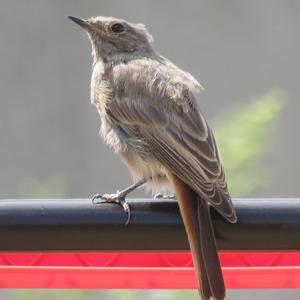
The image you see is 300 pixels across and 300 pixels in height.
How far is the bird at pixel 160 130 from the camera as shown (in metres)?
2.83

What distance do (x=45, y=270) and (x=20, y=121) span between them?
8.48ft

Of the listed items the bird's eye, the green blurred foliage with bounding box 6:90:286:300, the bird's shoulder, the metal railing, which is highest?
the metal railing

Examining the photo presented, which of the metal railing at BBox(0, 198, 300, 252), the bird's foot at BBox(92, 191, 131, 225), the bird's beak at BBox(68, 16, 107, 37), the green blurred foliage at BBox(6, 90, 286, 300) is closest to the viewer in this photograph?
the metal railing at BBox(0, 198, 300, 252)

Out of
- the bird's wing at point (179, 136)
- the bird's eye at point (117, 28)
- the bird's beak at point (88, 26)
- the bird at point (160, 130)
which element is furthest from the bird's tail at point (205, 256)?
the bird's eye at point (117, 28)

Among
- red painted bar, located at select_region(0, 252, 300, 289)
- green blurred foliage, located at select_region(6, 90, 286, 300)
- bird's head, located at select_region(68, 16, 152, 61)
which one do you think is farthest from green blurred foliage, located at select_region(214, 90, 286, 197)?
red painted bar, located at select_region(0, 252, 300, 289)

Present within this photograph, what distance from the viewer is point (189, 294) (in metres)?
3.84

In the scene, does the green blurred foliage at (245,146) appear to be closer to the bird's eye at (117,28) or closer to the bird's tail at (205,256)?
the bird's eye at (117,28)

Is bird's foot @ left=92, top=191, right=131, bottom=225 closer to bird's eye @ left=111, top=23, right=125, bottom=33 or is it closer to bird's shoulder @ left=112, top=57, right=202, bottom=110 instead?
bird's shoulder @ left=112, top=57, right=202, bottom=110

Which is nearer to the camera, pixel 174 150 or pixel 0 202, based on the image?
pixel 0 202

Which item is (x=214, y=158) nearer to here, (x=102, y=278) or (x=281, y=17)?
(x=102, y=278)

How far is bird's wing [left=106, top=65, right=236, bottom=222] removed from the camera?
10.7 ft

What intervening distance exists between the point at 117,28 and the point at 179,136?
42.4 inches

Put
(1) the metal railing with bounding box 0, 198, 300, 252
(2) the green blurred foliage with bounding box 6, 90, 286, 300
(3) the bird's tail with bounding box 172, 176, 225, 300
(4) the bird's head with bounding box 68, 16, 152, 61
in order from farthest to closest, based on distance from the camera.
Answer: (4) the bird's head with bounding box 68, 16, 152, 61 < (2) the green blurred foliage with bounding box 6, 90, 286, 300 < (3) the bird's tail with bounding box 172, 176, 225, 300 < (1) the metal railing with bounding box 0, 198, 300, 252

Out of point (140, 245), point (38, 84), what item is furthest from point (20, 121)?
point (140, 245)
